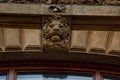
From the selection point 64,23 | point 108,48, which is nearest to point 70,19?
point 64,23

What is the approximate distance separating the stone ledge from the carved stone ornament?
0.14 m

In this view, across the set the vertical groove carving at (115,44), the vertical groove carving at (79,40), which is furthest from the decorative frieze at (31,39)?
the vertical groove carving at (115,44)

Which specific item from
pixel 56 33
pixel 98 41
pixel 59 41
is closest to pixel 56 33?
pixel 56 33

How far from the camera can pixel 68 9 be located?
8102 mm

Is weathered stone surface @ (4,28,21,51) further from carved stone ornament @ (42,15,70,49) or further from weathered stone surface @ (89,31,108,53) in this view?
weathered stone surface @ (89,31,108,53)

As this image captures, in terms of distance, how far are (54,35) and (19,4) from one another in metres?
0.70

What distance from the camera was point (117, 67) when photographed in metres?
8.09

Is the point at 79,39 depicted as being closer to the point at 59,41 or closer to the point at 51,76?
the point at 59,41

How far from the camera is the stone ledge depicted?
8.04 metres

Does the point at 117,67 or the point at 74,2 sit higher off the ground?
the point at 74,2

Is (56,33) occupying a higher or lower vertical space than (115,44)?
higher

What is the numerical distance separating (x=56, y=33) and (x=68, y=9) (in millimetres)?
412

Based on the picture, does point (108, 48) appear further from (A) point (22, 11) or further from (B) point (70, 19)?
(A) point (22, 11)

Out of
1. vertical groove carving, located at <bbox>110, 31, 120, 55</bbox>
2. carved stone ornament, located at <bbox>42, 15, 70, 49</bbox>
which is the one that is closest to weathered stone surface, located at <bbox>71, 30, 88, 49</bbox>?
carved stone ornament, located at <bbox>42, 15, 70, 49</bbox>
